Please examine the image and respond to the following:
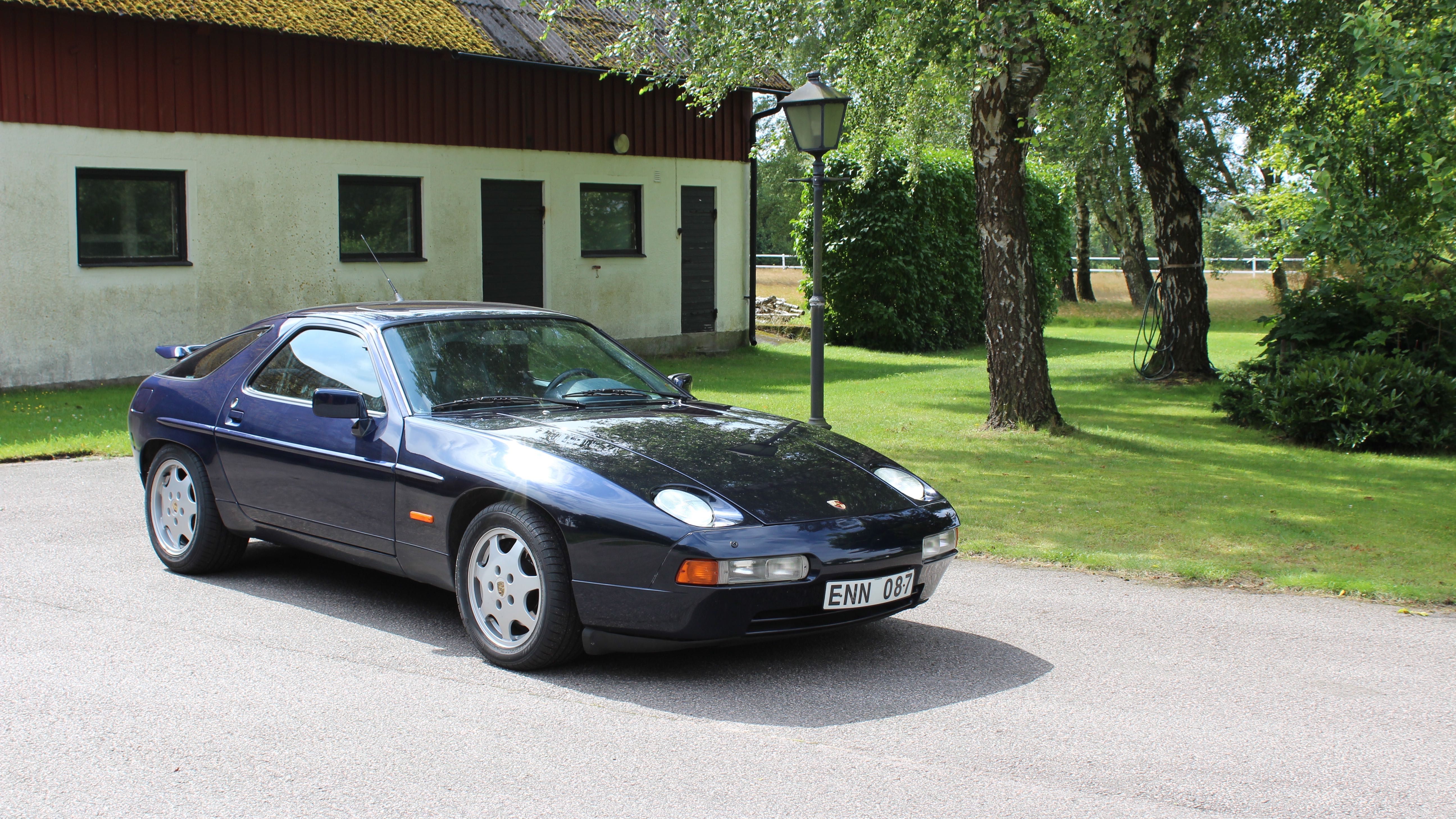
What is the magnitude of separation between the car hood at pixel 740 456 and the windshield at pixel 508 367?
227mm

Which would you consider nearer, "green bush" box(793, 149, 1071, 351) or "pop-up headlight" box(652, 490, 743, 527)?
"pop-up headlight" box(652, 490, 743, 527)

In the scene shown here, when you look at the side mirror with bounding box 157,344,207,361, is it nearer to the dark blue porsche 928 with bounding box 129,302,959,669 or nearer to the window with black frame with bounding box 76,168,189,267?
the dark blue porsche 928 with bounding box 129,302,959,669

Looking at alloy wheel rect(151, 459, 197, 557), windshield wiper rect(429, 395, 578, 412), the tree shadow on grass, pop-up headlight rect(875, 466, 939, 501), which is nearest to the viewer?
pop-up headlight rect(875, 466, 939, 501)

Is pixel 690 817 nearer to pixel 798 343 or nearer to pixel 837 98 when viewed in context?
pixel 837 98

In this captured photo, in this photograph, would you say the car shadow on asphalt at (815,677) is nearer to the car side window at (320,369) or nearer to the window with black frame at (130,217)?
the car side window at (320,369)

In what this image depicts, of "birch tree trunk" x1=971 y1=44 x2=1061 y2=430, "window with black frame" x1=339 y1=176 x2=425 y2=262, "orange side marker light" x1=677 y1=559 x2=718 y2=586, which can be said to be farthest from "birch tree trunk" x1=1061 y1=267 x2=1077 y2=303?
"orange side marker light" x1=677 y1=559 x2=718 y2=586

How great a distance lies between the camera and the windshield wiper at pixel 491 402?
5.56 m

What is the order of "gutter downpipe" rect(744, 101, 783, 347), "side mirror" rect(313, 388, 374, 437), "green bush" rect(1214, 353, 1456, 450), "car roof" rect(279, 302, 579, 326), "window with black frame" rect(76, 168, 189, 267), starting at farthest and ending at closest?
"gutter downpipe" rect(744, 101, 783, 347) → "window with black frame" rect(76, 168, 189, 267) → "green bush" rect(1214, 353, 1456, 450) → "car roof" rect(279, 302, 579, 326) → "side mirror" rect(313, 388, 374, 437)

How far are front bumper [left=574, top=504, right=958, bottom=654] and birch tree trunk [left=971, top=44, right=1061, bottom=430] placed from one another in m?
7.97

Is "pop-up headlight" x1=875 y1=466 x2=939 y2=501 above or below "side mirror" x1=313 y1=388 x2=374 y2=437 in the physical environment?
below

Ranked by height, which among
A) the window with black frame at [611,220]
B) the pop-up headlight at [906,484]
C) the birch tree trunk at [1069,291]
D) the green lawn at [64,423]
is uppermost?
the window with black frame at [611,220]

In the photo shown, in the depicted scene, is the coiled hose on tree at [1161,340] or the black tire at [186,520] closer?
the black tire at [186,520]

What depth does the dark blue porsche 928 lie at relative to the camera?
4637mm

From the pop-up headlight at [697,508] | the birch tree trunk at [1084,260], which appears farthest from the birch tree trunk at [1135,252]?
the pop-up headlight at [697,508]
